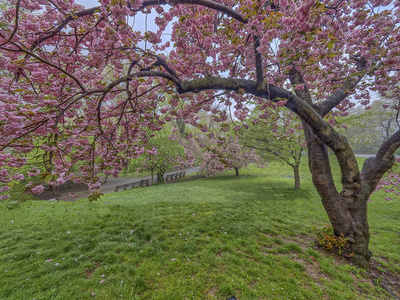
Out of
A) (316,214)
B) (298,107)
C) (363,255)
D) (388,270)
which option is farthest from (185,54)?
(316,214)

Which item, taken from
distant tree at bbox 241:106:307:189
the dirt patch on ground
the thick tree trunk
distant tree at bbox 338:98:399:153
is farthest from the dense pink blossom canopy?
distant tree at bbox 241:106:307:189

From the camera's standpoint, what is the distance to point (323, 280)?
9.94 feet

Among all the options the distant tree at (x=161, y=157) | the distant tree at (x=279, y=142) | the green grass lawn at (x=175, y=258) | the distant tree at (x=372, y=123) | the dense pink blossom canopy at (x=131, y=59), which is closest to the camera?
the dense pink blossom canopy at (x=131, y=59)

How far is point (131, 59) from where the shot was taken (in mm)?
3336

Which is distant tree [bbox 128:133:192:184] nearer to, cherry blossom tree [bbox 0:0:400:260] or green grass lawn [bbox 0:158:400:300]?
green grass lawn [bbox 0:158:400:300]

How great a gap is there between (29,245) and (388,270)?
860cm

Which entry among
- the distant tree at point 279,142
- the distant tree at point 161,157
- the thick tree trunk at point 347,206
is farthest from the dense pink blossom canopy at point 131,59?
the distant tree at point 161,157

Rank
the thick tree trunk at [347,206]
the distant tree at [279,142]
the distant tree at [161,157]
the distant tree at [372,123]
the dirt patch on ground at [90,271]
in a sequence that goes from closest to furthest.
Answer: the dirt patch on ground at [90,271] → the thick tree trunk at [347,206] → the distant tree at [372,123] → the distant tree at [279,142] → the distant tree at [161,157]

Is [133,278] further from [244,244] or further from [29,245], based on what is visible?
[29,245]

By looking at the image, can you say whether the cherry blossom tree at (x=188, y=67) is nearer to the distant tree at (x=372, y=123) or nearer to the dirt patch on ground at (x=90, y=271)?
the dirt patch on ground at (x=90, y=271)

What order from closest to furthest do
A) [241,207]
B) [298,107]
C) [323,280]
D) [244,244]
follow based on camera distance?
[323,280]
[298,107]
[244,244]
[241,207]

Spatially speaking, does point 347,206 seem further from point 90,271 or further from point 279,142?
point 279,142

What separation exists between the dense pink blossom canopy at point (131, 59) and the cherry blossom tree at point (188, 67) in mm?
26

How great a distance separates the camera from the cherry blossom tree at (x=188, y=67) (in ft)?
7.77
